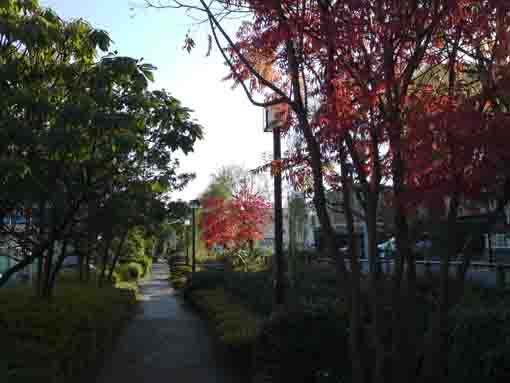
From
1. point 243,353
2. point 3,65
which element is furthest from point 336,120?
point 243,353

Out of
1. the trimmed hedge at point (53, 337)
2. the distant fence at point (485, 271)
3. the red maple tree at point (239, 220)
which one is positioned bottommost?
the trimmed hedge at point (53, 337)

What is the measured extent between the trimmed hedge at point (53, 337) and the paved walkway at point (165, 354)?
1.52 feet

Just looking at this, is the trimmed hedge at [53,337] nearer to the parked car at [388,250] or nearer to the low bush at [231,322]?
the low bush at [231,322]

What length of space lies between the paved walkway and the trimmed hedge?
463 millimetres

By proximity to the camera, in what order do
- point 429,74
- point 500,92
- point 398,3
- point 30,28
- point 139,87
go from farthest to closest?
point 139,87
point 30,28
point 429,74
point 398,3
point 500,92

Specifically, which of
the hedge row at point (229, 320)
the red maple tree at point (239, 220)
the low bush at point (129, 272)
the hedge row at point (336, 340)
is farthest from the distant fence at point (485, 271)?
the low bush at point (129, 272)

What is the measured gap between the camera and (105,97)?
793cm

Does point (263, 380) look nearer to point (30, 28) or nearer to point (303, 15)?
point (303, 15)

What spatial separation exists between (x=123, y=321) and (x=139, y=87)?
864 centimetres

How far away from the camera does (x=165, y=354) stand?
11.7 metres

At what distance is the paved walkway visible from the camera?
971cm

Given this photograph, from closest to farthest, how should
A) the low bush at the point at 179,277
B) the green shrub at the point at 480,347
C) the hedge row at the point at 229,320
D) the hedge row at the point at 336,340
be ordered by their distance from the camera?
the green shrub at the point at 480,347
the hedge row at the point at 336,340
the hedge row at the point at 229,320
the low bush at the point at 179,277

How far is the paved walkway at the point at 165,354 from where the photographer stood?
9.71 metres

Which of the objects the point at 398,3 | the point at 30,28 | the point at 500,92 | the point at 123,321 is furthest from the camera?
the point at 123,321
